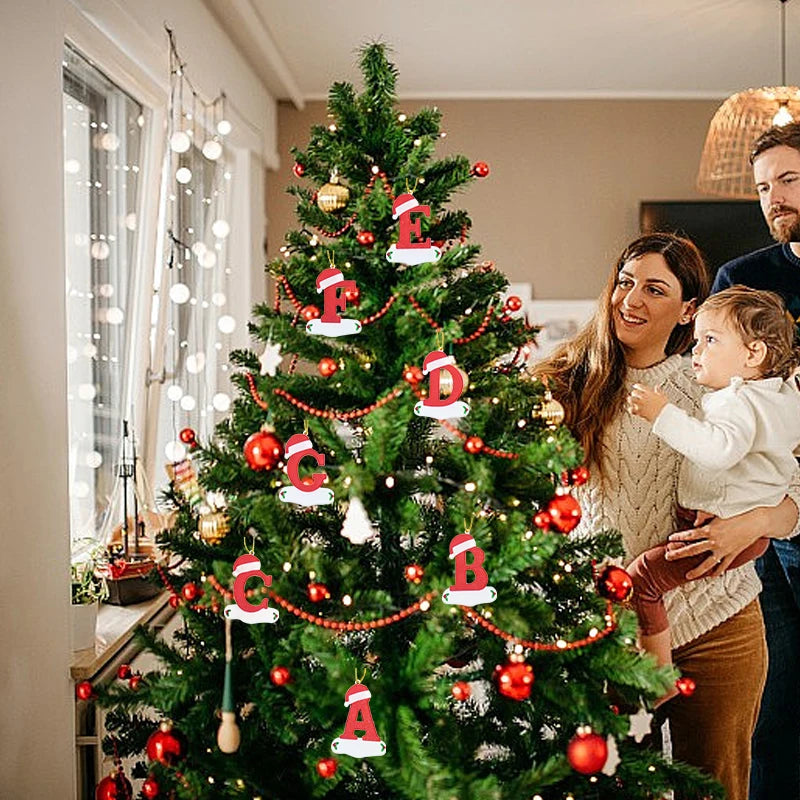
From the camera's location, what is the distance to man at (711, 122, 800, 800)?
8.18 ft

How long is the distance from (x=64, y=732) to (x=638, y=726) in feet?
3.91

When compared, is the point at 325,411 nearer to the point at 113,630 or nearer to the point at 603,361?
the point at 603,361

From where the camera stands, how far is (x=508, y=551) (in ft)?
4.53

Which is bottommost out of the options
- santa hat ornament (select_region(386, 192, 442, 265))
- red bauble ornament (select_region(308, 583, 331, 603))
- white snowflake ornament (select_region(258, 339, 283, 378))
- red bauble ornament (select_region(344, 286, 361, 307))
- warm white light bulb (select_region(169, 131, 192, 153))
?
red bauble ornament (select_region(308, 583, 331, 603))

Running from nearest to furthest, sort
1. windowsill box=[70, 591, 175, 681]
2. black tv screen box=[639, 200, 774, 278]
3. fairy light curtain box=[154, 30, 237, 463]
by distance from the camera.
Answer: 1. windowsill box=[70, 591, 175, 681]
2. fairy light curtain box=[154, 30, 237, 463]
3. black tv screen box=[639, 200, 774, 278]

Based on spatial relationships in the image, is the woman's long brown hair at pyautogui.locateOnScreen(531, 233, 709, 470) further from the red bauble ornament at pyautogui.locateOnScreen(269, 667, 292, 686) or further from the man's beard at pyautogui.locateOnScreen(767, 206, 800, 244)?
the red bauble ornament at pyautogui.locateOnScreen(269, 667, 292, 686)

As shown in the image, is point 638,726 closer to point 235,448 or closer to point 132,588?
point 235,448

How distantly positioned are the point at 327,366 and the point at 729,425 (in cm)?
83

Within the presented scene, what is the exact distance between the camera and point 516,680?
1362 millimetres

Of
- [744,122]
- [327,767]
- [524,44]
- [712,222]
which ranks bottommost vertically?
[327,767]

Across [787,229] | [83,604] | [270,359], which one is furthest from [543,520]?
[787,229]

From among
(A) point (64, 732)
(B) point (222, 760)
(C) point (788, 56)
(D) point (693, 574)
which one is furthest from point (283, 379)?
(C) point (788, 56)

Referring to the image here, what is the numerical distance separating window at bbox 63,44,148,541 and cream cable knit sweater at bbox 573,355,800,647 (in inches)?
55.7

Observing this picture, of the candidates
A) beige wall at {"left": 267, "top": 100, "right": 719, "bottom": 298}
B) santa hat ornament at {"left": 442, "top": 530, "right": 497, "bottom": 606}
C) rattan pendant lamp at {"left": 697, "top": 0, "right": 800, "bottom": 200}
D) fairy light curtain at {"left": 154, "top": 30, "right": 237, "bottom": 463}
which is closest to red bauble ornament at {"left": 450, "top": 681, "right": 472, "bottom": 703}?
santa hat ornament at {"left": 442, "top": 530, "right": 497, "bottom": 606}
